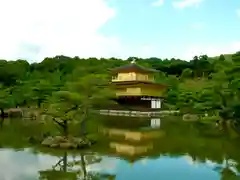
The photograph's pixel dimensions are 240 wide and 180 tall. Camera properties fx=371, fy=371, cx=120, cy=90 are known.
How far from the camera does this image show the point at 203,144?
13.8 metres

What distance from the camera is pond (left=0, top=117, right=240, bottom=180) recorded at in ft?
28.1

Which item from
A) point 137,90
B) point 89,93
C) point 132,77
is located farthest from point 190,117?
point 89,93

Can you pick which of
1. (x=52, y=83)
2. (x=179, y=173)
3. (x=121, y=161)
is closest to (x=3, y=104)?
(x=52, y=83)

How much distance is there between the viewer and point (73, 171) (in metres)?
8.70

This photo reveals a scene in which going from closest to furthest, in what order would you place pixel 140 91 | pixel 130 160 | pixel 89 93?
pixel 130 160 → pixel 89 93 → pixel 140 91

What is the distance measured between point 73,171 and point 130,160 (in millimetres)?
2322

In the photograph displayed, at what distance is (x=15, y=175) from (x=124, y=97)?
85.1 ft

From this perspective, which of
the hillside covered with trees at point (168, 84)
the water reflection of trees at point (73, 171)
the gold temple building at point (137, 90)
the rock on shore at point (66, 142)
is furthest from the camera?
the gold temple building at point (137, 90)

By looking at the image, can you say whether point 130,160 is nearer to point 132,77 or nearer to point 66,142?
point 66,142

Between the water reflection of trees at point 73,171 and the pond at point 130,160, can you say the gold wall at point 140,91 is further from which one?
the water reflection of trees at point 73,171

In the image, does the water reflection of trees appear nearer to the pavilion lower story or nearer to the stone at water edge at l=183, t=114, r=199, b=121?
the stone at water edge at l=183, t=114, r=199, b=121

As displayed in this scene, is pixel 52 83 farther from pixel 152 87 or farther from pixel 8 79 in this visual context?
pixel 152 87

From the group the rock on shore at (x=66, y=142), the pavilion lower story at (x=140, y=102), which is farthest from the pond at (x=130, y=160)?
the pavilion lower story at (x=140, y=102)

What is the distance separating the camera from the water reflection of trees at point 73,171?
809 cm
